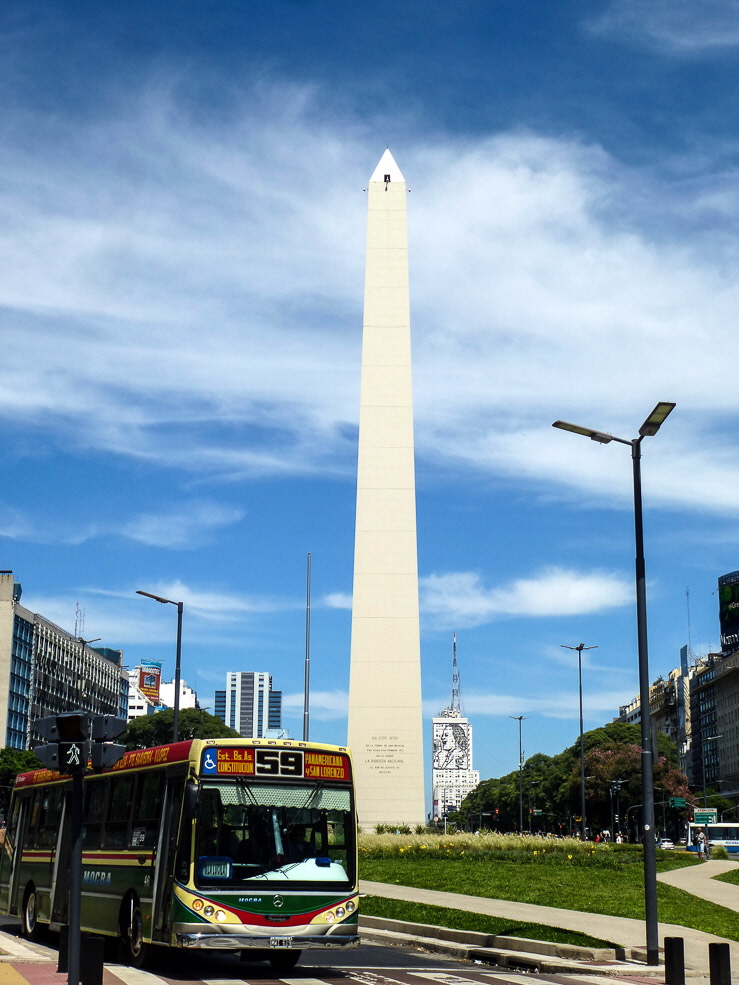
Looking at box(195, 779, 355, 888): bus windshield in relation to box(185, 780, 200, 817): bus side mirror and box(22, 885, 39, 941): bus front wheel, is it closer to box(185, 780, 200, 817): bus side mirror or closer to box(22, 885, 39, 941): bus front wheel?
box(185, 780, 200, 817): bus side mirror

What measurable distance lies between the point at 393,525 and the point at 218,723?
245 feet

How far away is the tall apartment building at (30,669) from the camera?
98938 millimetres

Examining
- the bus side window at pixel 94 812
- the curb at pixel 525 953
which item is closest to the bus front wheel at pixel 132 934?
the bus side window at pixel 94 812

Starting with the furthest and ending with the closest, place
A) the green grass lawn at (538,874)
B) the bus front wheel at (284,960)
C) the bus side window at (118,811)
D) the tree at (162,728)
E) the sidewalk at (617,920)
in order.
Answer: the tree at (162,728)
the green grass lawn at (538,874)
the bus side window at (118,811)
the sidewalk at (617,920)
the bus front wheel at (284,960)

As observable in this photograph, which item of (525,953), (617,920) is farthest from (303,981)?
(617,920)

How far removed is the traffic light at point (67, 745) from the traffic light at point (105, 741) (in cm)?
11

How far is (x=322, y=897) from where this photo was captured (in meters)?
14.8

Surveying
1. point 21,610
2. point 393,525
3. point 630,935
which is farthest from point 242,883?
point 21,610

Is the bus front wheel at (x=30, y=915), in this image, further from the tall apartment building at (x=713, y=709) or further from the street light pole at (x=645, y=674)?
the tall apartment building at (x=713, y=709)

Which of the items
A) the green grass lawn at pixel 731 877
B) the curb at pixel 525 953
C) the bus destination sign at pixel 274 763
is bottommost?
the green grass lawn at pixel 731 877

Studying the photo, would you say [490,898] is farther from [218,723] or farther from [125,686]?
[125,686]

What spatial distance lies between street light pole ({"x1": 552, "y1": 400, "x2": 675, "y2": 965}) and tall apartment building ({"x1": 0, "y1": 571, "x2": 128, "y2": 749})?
74225 mm

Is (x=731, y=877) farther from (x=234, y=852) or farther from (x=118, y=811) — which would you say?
(x=234, y=852)

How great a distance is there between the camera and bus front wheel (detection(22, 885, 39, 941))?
19844 millimetres
